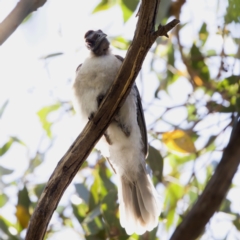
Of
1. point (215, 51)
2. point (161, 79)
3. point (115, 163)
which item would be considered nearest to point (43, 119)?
point (115, 163)

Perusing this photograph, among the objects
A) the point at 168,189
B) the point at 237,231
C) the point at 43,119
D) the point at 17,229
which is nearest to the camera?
the point at 17,229

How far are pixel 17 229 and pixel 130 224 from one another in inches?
24.5

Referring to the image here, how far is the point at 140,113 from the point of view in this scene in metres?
3.13

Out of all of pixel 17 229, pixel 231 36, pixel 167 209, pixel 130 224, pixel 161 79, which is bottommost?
pixel 17 229

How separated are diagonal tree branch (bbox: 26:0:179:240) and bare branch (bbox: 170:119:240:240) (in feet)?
1.82

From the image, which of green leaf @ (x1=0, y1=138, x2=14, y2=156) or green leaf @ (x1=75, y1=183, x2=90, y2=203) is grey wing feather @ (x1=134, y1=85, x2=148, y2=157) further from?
green leaf @ (x1=0, y1=138, x2=14, y2=156)

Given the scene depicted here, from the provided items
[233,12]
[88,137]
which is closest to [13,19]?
[88,137]

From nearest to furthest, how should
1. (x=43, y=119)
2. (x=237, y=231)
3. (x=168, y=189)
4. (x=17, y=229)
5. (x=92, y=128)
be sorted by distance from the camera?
(x=92, y=128) < (x=17, y=229) < (x=237, y=231) < (x=168, y=189) < (x=43, y=119)

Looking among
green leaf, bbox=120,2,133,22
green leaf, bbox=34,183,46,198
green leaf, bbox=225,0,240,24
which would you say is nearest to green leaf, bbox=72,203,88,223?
green leaf, bbox=34,183,46,198

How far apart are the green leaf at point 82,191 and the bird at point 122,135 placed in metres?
0.20

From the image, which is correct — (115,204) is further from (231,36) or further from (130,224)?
(231,36)

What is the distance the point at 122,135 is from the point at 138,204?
0.43m

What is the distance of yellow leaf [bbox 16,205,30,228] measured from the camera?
2.82 meters

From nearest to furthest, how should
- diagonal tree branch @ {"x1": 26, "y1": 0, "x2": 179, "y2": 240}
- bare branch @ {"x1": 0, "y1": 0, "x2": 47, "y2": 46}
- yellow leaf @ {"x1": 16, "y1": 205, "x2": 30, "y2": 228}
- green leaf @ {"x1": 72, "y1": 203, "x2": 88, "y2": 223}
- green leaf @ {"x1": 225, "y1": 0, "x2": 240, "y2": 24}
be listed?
bare branch @ {"x1": 0, "y1": 0, "x2": 47, "y2": 46}
diagonal tree branch @ {"x1": 26, "y1": 0, "x2": 179, "y2": 240}
green leaf @ {"x1": 225, "y1": 0, "x2": 240, "y2": 24}
yellow leaf @ {"x1": 16, "y1": 205, "x2": 30, "y2": 228}
green leaf @ {"x1": 72, "y1": 203, "x2": 88, "y2": 223}
